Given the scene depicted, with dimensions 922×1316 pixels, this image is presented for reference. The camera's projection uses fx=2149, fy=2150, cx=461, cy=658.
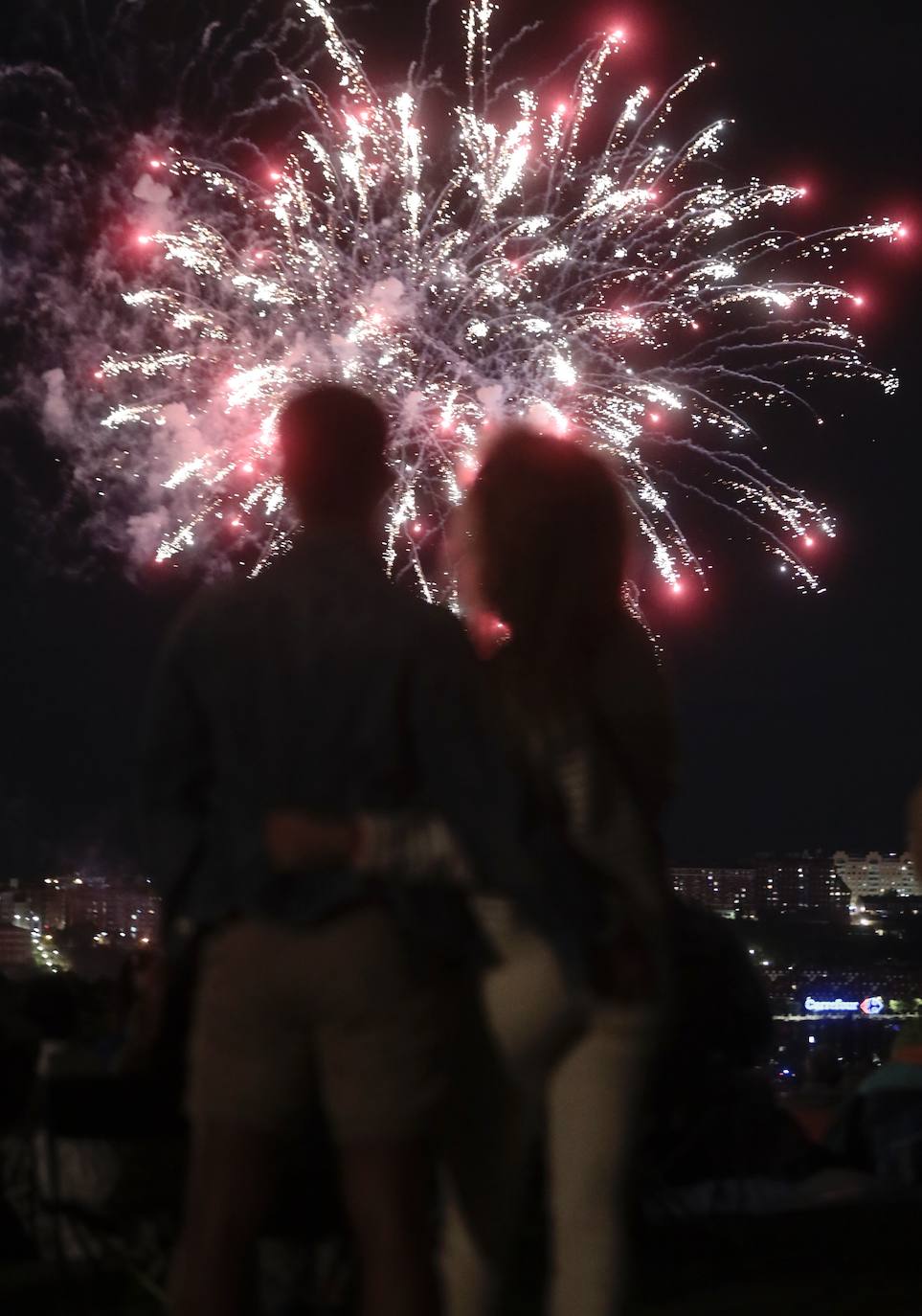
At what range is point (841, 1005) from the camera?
56812 millimetres

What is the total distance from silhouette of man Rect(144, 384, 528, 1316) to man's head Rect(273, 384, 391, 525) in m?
0.09

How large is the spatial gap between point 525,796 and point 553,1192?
0.61m

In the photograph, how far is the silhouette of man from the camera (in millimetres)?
2625

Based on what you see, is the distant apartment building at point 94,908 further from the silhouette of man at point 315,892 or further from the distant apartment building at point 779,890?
the silhouette of man at point 315,892

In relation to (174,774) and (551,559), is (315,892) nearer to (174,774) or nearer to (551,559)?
(174,774)

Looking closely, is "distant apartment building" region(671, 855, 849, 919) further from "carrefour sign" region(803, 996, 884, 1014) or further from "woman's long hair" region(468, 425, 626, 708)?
"woman's long hair" region(468, 425, 626, 708)

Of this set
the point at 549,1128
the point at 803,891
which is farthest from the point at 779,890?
the point at 549,1128

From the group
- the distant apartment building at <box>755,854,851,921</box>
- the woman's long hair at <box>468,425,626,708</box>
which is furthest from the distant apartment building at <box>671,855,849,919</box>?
the woman's long hair at <box>468,425,626,708</box>

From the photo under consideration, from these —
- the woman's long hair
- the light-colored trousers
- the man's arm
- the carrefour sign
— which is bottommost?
Answer: the light-colored trousers

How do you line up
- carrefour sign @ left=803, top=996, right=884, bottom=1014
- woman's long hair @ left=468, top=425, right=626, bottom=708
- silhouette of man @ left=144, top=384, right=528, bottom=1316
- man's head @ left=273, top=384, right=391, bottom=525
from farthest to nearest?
carrefour sign @ left=803, top=996, right=884, bottom=1014 < woman's long hair @ left=468, top=425, right=626, bottom=708 < man's head @ left=273, top=384, right=391, bottom=525 < silhouette of man @ left=144, top=384, right=528, bottom=1316

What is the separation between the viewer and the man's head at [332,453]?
287cm

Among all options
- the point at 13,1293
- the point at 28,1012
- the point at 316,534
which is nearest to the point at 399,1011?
the point at 316,534

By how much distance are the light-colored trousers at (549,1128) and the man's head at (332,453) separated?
0.58 metres

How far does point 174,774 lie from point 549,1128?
75cm
